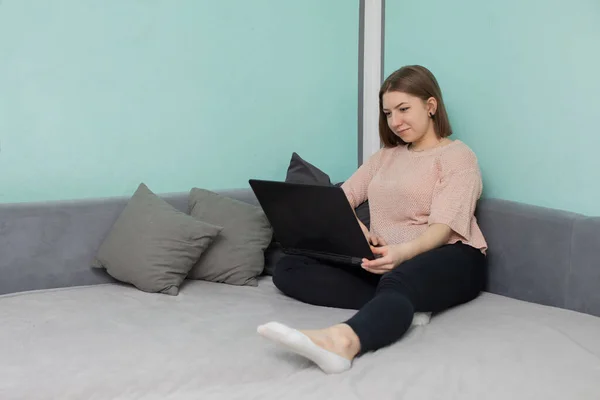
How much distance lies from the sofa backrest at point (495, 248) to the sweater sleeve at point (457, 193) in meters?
0.15

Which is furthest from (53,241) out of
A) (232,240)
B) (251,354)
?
(251,354)

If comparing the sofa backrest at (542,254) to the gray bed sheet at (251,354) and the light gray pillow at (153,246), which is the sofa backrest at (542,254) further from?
the light gray pillow at (153,246)

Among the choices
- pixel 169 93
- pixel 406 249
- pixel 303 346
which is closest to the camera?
pixel 303 346

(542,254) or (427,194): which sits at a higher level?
(427,194)

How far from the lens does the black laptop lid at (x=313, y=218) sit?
1.82 metres

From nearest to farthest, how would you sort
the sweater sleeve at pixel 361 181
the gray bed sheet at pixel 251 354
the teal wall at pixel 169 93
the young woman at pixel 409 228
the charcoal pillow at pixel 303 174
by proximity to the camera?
the gray bed sheet at pixel 251 354 < the young woman at pixel 409 228 < the teal wall at pixel 169 93 < the sweater sleeve at pixel 361 181 < the charcoal pillow at pixel 303 174

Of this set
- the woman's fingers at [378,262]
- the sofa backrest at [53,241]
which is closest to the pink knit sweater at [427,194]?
the woman's fingers at [378,262]

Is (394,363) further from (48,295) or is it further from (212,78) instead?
(212,78)

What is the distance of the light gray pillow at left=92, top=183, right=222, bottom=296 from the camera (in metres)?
2.11

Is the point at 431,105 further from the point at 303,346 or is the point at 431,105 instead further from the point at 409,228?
the point at 303,346

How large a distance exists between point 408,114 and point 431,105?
9 centimetres

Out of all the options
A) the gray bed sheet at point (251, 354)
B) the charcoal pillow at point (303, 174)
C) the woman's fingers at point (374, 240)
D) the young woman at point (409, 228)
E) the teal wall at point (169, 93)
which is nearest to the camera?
the gray bed sheet at point (251, 354)

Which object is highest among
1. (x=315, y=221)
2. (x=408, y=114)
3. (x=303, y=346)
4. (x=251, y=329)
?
(x=408, y=114)

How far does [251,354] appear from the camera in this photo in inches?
62.2
